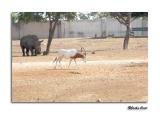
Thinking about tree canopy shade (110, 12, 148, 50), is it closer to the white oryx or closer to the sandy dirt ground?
the sandy dirt ground

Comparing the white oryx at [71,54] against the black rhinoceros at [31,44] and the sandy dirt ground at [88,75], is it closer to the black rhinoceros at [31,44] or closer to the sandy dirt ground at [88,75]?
the sandy dirt ground at [88,75]

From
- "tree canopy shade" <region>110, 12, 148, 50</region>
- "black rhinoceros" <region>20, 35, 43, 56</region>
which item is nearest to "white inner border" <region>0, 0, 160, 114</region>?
"tree canopy shade" <region>110, 12, 148, 50</region>

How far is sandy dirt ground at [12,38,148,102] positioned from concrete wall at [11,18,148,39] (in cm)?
9

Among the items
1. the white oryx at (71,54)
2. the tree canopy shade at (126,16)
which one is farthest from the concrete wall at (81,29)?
the white oryx at (71,54)

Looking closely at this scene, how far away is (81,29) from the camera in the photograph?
9.62 meters

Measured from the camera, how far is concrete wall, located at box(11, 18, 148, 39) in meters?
9.61

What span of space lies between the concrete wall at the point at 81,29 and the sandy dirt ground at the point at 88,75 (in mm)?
86

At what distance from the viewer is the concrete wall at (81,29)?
9.61 m

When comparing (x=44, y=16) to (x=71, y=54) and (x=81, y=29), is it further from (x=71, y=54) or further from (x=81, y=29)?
(x=71, y=54)

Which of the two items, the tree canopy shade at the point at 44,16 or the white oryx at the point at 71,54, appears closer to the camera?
the tree canopy shade at the point at 44,16

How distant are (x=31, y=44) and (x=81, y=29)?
723 mm
